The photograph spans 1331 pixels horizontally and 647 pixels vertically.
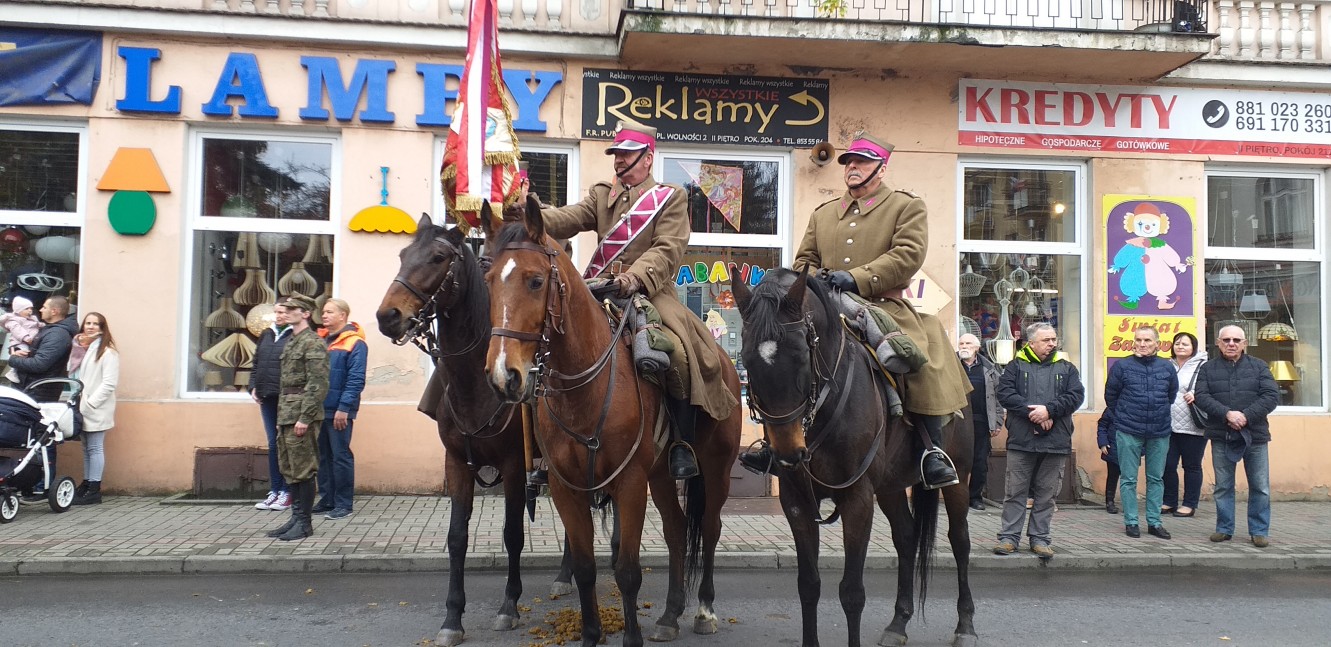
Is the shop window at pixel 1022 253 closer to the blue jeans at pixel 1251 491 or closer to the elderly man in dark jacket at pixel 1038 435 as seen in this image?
the blue jeans at pixel 1251 491

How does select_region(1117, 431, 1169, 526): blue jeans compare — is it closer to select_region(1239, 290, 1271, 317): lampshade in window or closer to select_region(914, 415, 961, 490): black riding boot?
select_region(1239, 290, 1271, 317): lampshade in window

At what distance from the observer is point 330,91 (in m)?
9.68

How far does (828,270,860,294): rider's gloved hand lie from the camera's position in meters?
4.89

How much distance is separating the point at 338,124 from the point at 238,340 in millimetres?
2703

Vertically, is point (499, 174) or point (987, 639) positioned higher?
point (499, 174)

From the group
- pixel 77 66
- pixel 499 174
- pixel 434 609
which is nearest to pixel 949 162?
pixel 499 174

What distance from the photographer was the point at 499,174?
6.75m

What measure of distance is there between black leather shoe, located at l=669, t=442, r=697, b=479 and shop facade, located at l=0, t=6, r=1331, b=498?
5338 mm

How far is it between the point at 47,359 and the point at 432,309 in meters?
6.12

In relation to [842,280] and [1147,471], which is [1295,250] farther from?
[842,280]

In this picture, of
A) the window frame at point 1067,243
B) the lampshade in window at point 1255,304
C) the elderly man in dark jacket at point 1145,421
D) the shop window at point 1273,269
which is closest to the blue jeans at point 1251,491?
the elderly man in dark jacket at point 1145,421

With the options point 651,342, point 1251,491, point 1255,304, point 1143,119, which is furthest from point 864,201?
point 1255,304

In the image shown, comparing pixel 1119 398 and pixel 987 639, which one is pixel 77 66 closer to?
pixel 987 639

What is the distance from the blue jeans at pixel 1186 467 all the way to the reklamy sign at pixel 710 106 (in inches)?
204
